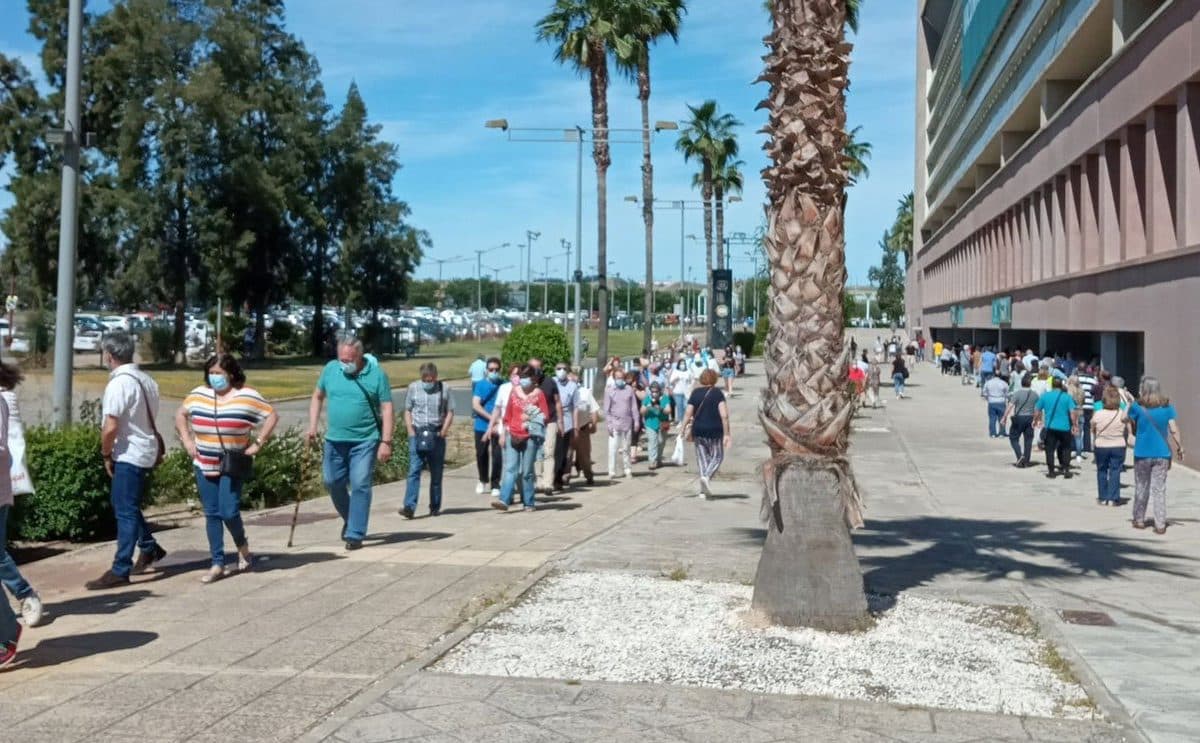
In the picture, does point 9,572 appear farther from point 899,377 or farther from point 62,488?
point 899,377

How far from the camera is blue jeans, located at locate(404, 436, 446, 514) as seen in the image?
12812mm

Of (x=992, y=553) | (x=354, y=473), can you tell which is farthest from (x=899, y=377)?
(x=354, y=473)

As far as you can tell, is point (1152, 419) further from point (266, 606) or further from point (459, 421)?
point (459, 421)

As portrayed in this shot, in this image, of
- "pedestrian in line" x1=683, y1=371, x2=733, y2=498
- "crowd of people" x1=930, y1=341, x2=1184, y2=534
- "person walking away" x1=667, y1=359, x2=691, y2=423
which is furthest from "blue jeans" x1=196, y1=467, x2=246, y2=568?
"person walking away" x1=667, y1=359, x2=691, y2=423

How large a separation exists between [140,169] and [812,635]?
4994cm

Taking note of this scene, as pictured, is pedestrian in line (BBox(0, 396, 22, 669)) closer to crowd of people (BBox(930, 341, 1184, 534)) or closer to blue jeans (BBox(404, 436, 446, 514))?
blue jeans (BBox(404, 436, 446, 514))

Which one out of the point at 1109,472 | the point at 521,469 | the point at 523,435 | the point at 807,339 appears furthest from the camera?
the point at 1109,472

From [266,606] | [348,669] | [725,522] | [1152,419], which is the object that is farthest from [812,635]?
[1152,419]

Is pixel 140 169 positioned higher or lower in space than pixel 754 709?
higher

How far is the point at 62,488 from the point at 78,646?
3.70 meters

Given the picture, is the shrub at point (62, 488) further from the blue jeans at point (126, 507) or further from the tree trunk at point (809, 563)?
the tree trunk at point (809, 563)

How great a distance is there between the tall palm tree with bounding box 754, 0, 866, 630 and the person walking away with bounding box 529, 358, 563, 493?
6252 millimetres

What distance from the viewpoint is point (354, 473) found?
10.1 metres

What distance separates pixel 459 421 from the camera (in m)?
29.2
